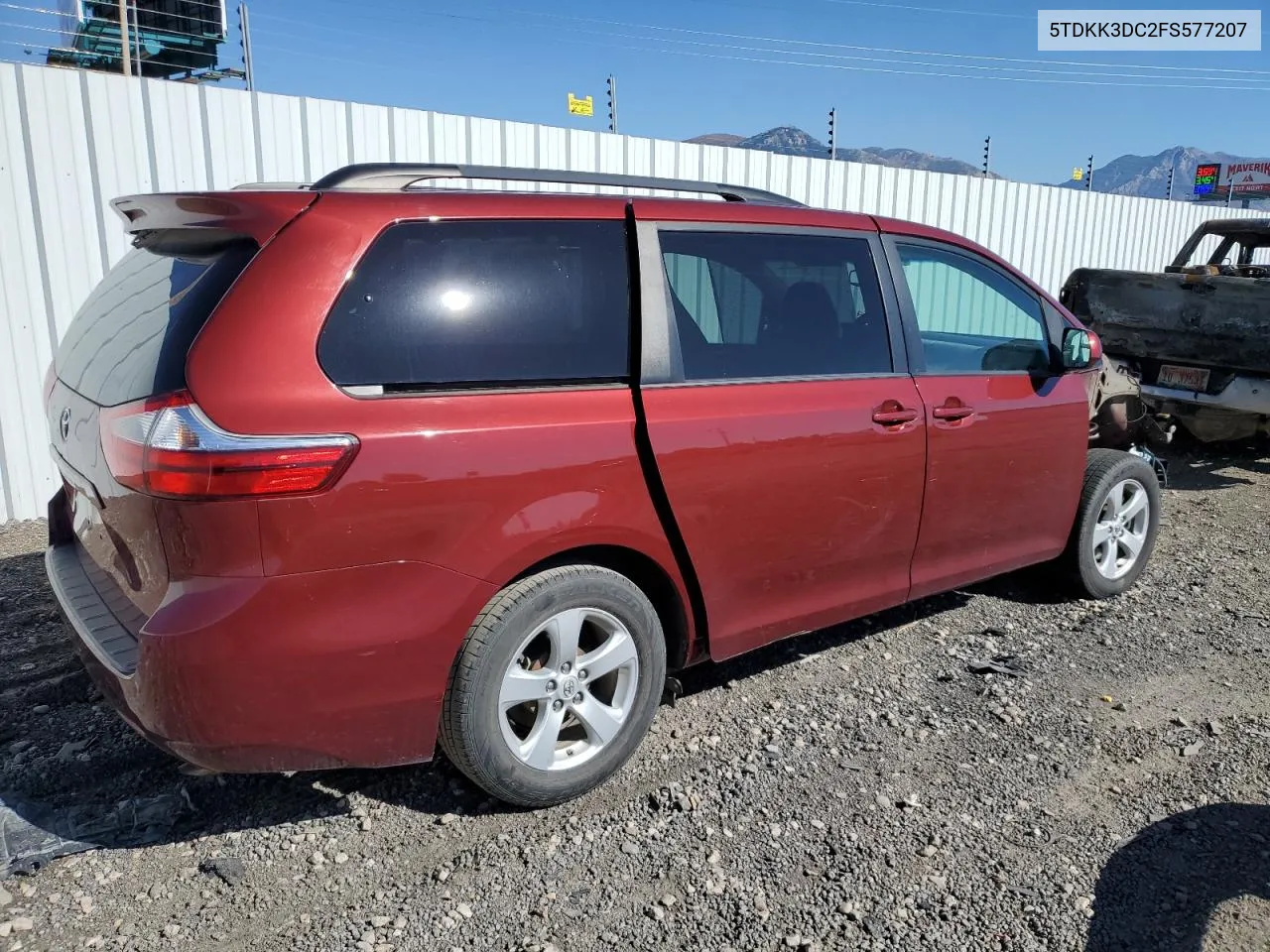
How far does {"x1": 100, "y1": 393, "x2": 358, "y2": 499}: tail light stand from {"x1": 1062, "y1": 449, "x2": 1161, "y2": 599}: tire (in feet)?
12.0

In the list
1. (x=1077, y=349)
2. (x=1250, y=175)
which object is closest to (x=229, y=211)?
(x=1077, y=349)

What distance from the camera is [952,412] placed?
3738 millimetres

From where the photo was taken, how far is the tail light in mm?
2215

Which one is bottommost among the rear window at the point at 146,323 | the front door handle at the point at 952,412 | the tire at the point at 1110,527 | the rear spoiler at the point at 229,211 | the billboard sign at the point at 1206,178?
the tire at the point at 1110,527

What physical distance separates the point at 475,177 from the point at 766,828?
2.18 meters

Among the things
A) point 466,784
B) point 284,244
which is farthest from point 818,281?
point 466,784

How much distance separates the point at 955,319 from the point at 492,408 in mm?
3364

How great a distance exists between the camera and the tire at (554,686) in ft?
8.68

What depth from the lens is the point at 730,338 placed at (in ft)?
10.8

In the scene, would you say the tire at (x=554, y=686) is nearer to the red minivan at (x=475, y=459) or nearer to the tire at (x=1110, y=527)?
the red minivan at (x=475, y=459)

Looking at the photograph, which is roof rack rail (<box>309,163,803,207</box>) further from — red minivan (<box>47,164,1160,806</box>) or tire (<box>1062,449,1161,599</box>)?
tire (<box>1062,449,1161,599</box>)

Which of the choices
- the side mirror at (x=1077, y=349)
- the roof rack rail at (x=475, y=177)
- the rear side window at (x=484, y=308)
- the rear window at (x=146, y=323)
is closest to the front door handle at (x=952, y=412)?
the side mirror at (x=1077, y=349)

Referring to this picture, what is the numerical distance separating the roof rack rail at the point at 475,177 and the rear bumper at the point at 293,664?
3.70 feet

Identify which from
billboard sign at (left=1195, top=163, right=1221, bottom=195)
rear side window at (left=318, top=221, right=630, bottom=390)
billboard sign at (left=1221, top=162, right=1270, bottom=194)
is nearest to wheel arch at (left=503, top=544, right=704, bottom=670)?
rear side window at (left=318, top=221, right=630, bottom=390)
